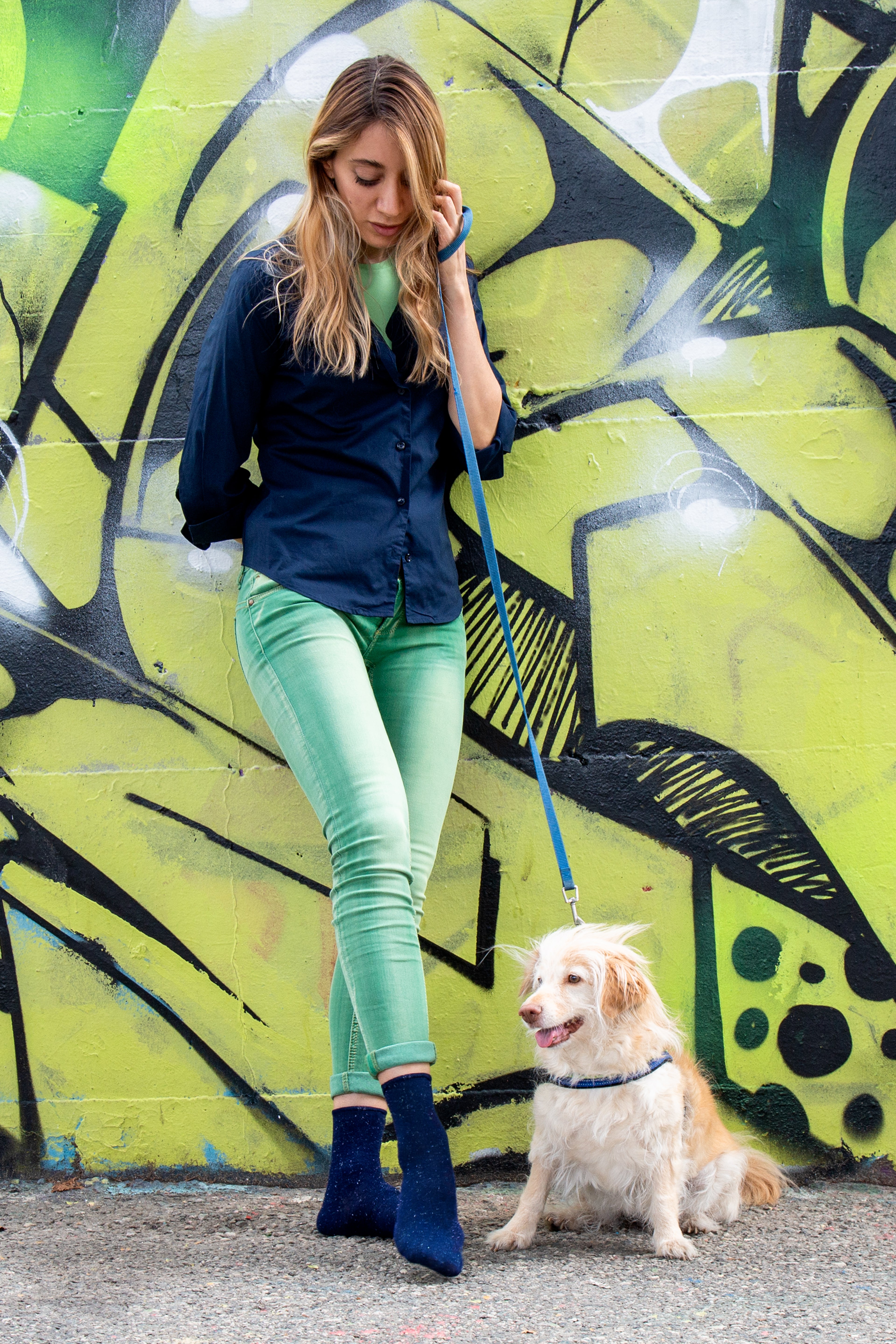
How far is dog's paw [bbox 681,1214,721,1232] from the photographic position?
87.8 inches

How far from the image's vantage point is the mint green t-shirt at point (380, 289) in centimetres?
229

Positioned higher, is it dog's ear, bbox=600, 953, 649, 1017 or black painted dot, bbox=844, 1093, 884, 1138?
dog's ear, bbox=600, 953, 649, 1017

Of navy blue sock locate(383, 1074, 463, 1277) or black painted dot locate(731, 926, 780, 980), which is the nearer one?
navy blue sock locate(383, 1074, 463, 1277)

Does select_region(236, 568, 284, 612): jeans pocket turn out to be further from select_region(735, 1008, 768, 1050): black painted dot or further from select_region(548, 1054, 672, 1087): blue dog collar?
select_region(735, 1008, 768, 1050): black painted dot

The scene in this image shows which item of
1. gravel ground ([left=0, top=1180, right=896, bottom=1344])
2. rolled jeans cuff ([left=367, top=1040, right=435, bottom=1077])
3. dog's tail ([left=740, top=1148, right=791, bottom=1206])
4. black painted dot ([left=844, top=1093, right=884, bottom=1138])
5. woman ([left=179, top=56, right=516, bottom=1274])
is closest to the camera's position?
gravel ground ([left=0, top=1180, right=896, bottom=1344])

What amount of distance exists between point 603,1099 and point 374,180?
1.93 m

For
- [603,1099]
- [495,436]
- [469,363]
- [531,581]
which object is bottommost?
[603,1099]

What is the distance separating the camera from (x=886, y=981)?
8.59ft

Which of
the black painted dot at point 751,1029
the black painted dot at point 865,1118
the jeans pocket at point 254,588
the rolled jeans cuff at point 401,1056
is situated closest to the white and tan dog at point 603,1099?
the rolled jeans cuff at point 401,1056

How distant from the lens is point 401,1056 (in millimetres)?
1890

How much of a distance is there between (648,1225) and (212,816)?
1415mm

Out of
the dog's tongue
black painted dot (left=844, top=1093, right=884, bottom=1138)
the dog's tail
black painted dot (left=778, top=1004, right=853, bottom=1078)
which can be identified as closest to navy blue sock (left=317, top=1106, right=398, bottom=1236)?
the dog's tongue

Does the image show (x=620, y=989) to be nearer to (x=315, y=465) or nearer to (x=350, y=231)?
(x=315, y=465)

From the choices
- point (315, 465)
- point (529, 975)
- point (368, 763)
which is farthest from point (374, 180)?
point (529, 975)
